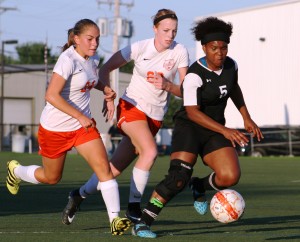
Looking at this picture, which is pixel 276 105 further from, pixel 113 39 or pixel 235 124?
pixel 113 39

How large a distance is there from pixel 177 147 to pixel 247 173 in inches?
587

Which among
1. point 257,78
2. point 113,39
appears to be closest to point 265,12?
point 257,78

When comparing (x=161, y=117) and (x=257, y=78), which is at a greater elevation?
(x=161, y=117)

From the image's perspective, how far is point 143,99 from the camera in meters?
10.5

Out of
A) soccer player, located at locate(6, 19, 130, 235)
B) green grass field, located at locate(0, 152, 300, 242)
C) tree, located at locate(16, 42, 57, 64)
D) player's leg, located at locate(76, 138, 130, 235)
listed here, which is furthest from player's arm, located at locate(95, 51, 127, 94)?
tree, located at locate(16, 42, 57, 64)

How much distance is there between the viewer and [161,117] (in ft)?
34.8

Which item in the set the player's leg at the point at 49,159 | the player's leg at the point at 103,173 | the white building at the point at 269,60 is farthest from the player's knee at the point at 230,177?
the white building at the point at 269,60

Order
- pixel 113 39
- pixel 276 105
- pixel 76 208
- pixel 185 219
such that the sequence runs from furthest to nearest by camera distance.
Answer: pixel 113 39 → pixel 276 105 → pixel 185 219 → pixel 76 208

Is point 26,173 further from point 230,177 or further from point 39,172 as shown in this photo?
point 230,177

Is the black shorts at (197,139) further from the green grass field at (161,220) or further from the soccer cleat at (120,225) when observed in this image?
the soccer cleat at (120,225)

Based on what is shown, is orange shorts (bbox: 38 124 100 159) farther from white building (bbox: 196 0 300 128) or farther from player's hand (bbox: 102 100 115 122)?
white building (bbox: 196 0 300 128)

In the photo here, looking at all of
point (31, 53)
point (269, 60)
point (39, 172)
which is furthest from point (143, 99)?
point (31, 53)

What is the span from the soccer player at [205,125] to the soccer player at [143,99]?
1.95 ft

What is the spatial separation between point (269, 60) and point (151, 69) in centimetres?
4884
